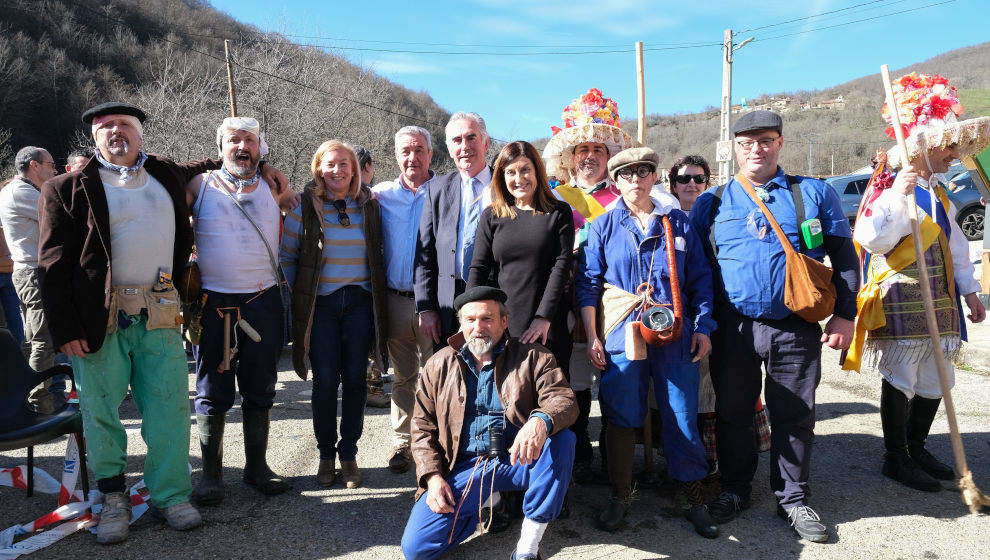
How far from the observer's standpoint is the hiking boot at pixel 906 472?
3.38 meters

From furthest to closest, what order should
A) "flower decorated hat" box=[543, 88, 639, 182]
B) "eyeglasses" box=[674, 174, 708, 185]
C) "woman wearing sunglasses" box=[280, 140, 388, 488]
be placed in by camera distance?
"eyeglasses" box=[674, 174, 708, 185] → "flower decorated hat" box=[543, 88, 639, 182] → "woman wearing sunglasses" box=[280, 140, 388, 488]

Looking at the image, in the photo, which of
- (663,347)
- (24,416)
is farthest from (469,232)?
(24,416)

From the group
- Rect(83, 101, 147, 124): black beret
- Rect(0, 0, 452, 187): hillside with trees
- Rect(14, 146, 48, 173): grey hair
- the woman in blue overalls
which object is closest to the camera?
Rect(83, 101, 147, 124): black beret

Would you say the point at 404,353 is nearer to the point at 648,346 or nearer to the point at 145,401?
the point at 145,401

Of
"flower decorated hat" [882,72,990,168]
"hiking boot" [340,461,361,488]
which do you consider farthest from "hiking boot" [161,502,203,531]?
"flower decorated hat" [882,72,990,168]

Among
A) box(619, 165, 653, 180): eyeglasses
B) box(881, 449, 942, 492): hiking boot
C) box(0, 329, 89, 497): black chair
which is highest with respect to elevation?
box(619, 165, 653, 180): eyeglasses

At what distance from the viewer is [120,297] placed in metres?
2.95

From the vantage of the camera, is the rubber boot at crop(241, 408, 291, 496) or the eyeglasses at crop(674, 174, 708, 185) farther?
the eyeglasses at crop(674, 174, 708, 185)

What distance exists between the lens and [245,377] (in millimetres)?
3416

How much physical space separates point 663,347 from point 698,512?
2.75 ft

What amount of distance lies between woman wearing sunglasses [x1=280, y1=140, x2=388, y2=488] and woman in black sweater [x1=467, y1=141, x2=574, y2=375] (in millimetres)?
785

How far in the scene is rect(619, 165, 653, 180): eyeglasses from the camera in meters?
3.06

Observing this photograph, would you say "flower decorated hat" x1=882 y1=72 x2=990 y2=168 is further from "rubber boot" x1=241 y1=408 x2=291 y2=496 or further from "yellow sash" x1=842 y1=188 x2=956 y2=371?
"rubber boot" x1=241 y1=408 x2=291 y2=496

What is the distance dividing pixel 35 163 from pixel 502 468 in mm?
4862
